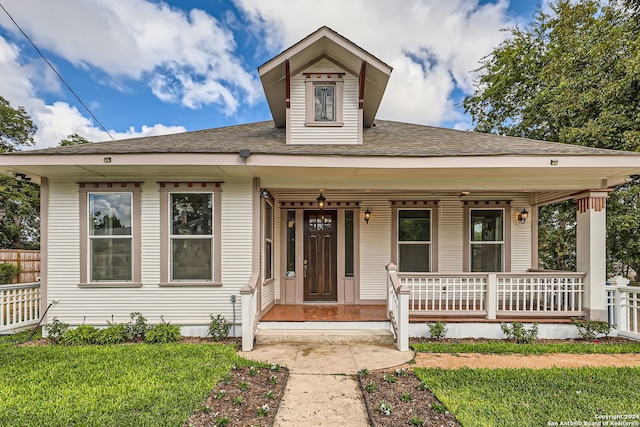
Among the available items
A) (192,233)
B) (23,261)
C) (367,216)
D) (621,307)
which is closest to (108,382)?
(192,233)

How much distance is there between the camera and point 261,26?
13.5 m

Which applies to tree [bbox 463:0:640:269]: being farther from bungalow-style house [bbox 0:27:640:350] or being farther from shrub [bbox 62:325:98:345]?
shrub [bbox 62:325:98:345]

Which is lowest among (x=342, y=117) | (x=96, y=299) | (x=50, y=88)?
(x=96, y=299)

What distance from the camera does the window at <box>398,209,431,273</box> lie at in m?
7.68

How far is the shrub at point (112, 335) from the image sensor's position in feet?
17.8

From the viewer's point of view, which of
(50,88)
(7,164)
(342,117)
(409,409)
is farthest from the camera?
(50,88)

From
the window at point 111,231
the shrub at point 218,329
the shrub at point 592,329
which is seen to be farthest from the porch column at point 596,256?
the window at point 111,231

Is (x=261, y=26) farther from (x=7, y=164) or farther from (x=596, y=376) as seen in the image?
(x=596, y=376)

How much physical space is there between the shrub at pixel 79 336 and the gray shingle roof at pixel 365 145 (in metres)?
2.97

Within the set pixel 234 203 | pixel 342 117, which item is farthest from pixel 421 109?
pixel 234 203

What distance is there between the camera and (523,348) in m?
5.10

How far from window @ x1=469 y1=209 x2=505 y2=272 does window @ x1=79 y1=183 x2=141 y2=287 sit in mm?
7194

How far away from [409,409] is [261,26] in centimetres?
1461

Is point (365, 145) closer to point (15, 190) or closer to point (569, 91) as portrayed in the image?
point (569, 91)
